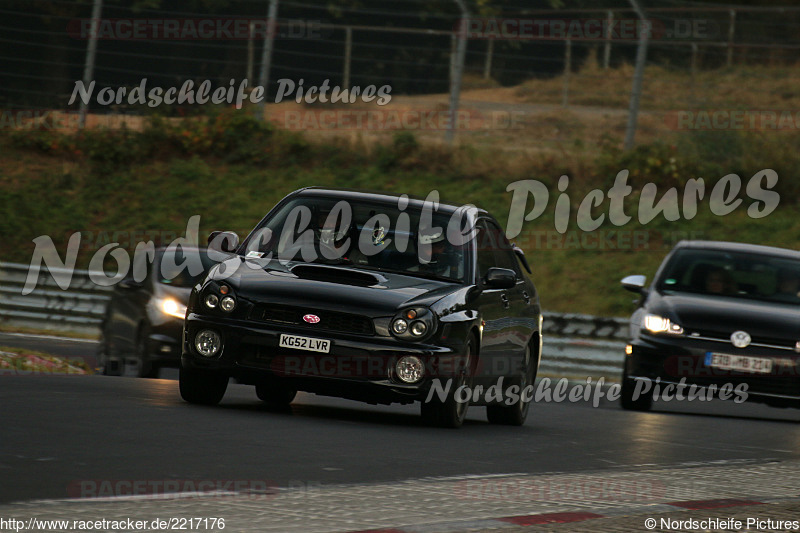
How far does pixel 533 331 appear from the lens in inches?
514

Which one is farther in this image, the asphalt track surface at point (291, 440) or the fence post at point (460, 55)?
the fence post at point (460, 55)

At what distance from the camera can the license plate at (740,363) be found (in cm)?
1475

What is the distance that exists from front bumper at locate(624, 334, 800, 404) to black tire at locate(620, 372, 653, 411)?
344 mm

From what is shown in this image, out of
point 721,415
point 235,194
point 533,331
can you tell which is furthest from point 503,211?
point 533,331

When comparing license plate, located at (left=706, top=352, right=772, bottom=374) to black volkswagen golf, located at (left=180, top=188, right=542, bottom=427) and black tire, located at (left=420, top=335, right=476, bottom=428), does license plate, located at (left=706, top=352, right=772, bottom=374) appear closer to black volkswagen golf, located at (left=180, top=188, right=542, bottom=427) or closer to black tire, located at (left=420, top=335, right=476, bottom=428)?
black volkswagen golf, located at (left=180, top=188, right=542, bottom=427)

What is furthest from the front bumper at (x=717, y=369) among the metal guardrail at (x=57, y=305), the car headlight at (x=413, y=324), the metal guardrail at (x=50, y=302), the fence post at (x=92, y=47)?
the fence post at (x=92, y=47)

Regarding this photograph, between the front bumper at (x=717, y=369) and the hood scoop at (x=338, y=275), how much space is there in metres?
5.06

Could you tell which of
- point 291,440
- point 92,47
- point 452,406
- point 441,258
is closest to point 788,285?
point 441,258

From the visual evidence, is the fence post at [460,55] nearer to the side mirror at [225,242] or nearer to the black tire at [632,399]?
the black tire at [632,399]

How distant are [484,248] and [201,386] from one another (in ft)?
8.40

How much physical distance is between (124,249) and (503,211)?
663 cm

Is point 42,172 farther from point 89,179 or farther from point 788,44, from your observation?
point 788,44

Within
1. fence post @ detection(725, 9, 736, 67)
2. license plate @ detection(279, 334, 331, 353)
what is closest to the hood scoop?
license plate @ detection(279, 334, 331, 353)

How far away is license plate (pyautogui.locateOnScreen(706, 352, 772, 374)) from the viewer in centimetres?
1475
